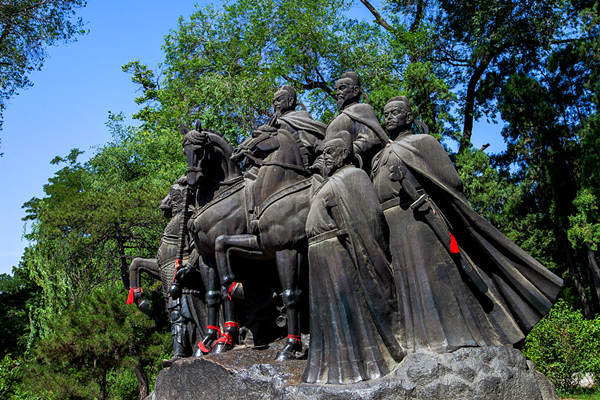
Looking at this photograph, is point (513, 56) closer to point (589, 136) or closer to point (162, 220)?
point (589, 136)

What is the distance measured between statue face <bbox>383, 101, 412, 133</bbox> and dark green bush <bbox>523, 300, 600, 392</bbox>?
31.6 feet

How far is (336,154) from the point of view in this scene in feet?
19.9

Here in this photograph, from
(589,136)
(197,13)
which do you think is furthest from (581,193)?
(197,13)

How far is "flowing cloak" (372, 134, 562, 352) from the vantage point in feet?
17.1

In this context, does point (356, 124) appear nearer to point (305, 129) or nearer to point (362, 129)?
point (362, 129)

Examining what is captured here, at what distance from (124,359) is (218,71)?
12.9m

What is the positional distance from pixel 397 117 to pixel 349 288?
188 cm

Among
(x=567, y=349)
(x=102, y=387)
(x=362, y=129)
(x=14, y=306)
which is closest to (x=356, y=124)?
(x=362, y=129)

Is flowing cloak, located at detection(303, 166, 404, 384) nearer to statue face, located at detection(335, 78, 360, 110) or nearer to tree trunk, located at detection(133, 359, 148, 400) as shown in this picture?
statue face, located at detection(335, 78, 360, 110)

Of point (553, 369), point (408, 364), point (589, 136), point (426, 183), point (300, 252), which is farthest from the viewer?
point (589, 136)

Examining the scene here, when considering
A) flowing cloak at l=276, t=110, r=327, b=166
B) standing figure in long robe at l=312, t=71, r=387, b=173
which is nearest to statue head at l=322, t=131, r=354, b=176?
standing figure in long robe at l=312, t=71, r=387, b=173

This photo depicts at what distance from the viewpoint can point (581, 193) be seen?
17.8m

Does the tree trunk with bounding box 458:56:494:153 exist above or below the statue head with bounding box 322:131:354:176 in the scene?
above

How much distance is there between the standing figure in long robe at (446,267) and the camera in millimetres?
5238
